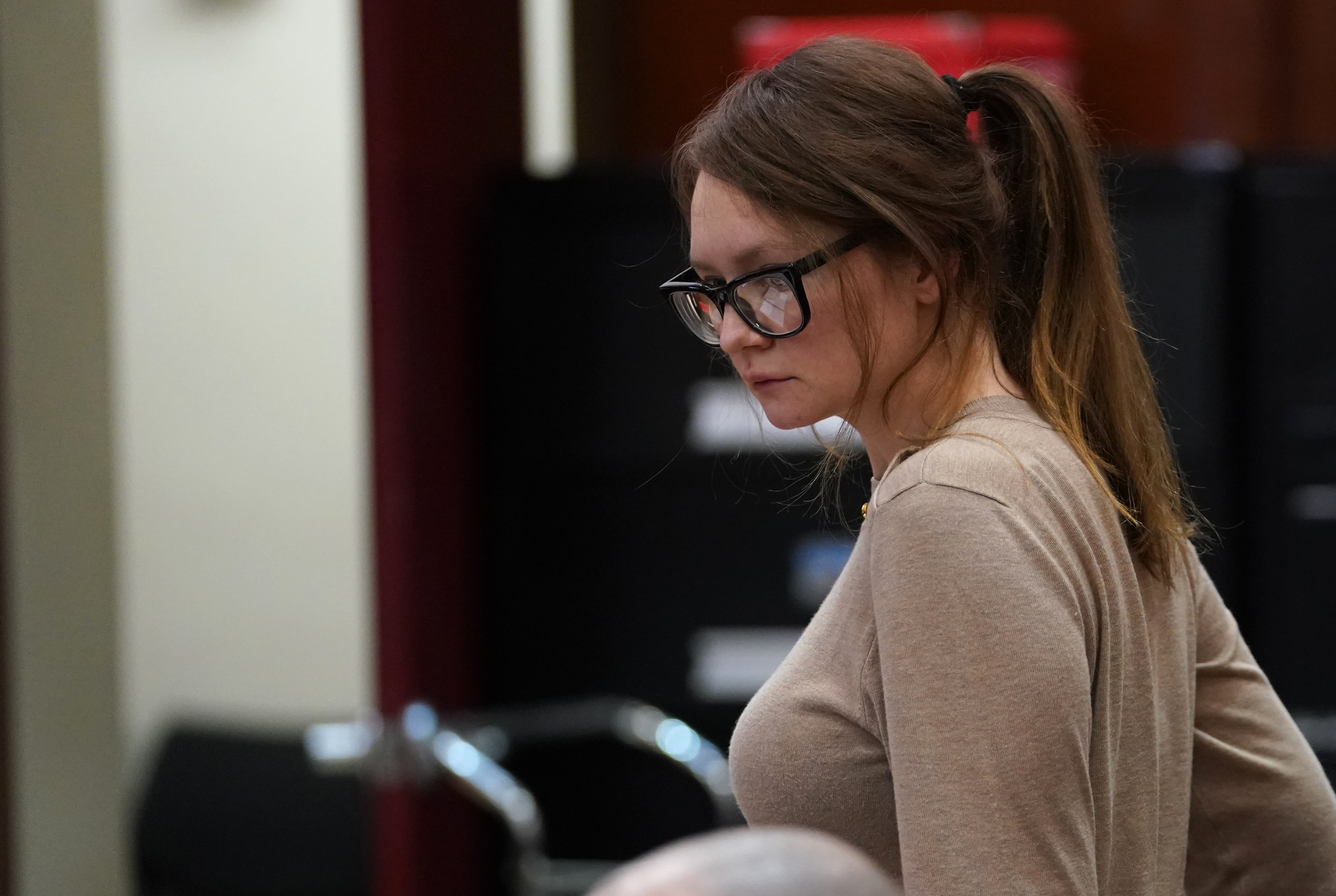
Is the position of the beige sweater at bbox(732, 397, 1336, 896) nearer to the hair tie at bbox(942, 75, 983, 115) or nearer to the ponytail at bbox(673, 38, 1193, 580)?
the ponytail at bbox(673, 38, 1193, 580)

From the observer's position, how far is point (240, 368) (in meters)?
3.32

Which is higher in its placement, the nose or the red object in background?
the red object in background

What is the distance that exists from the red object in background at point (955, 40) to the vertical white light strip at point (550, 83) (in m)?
0.32

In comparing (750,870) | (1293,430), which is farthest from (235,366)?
(750,870)

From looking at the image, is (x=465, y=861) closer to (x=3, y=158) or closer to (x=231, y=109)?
(x=3, y=158)

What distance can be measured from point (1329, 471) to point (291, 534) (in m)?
2.16

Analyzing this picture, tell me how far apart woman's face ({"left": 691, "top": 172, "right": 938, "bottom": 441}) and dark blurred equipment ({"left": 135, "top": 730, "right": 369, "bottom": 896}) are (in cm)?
234

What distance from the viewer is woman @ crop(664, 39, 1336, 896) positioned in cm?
78

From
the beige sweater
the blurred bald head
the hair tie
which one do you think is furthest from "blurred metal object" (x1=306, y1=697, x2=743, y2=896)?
the blurred bald head

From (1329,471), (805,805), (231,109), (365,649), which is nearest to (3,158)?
(231,109)

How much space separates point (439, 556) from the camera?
2.15 meters

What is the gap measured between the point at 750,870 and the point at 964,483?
0.43 meters

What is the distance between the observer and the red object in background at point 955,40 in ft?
7.30

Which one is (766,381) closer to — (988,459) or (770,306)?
(770,306)
